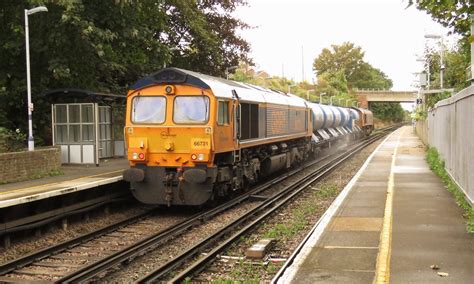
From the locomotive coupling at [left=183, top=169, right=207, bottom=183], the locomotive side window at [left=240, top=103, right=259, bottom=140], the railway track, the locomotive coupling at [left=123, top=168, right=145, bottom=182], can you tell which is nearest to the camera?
the railway track

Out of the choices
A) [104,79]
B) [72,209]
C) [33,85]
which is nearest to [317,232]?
[72,209]

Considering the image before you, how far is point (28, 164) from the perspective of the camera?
14.7 metres

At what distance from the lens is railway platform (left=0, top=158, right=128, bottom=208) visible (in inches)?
427

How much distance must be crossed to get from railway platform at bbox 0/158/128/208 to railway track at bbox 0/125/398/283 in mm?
1309

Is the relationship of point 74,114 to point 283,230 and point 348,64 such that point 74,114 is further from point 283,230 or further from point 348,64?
point 348,64

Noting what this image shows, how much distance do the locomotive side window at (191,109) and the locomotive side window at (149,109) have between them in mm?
361

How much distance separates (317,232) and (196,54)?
21947mm

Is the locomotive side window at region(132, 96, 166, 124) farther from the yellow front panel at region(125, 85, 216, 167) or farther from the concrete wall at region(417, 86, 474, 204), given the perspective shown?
the concrete wall at region(417, 86, 474, 204)

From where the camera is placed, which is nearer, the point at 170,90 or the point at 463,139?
the point at 463,139

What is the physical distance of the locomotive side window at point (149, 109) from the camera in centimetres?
1291

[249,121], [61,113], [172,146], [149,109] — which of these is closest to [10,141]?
[61,113]

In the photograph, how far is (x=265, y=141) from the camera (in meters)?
16.6

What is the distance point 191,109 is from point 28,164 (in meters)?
5.27

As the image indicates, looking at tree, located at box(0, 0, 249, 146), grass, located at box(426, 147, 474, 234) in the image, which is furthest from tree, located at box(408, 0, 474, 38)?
tree, located at box(0, 0, 249, 146)
